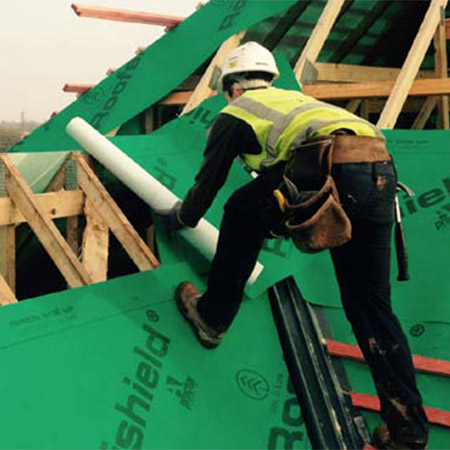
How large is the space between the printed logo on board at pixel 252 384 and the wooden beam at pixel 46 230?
0.87 meters

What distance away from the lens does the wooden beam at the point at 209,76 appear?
4.72 meters

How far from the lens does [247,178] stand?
3.73m

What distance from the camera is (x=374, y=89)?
4.60 metres

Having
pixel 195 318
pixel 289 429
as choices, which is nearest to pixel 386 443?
pixel 289 429

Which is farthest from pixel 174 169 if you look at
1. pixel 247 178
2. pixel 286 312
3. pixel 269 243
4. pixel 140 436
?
pixel 140 436

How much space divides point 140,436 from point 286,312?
113 cm

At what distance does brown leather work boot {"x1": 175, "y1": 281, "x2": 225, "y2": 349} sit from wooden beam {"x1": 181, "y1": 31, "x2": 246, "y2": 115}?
1.90 metres

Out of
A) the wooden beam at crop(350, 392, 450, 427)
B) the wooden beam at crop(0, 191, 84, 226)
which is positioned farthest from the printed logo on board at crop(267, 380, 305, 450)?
the wooden beam at crop(0, 191, 84, 226)

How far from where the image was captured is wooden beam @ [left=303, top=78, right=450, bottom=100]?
4.41 m

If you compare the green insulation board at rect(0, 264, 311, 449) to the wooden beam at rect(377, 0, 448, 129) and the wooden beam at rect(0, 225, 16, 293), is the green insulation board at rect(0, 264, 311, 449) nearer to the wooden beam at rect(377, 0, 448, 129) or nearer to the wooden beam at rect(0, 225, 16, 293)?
the wooden beam at rect(0, 225, 16, 293)

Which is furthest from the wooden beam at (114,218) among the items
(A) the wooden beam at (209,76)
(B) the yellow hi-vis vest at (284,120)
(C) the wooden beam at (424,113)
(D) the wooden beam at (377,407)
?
(C) the wooden beam at (424,113)

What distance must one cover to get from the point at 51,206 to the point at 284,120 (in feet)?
4.92

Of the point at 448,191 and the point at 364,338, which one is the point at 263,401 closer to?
the point at 364,338

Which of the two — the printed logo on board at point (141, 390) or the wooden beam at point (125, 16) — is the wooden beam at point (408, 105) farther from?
the printed logo on board at point (141, 390)
